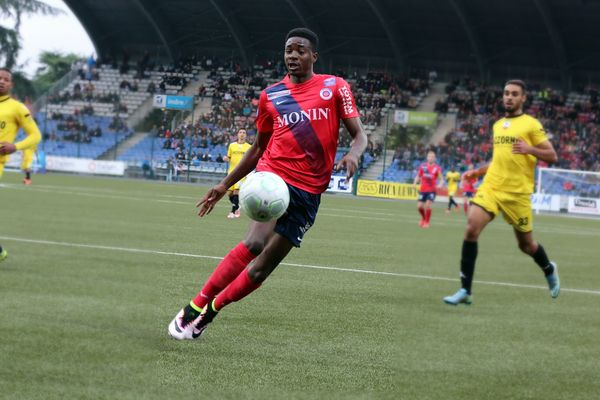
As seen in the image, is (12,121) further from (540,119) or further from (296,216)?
(540,119)

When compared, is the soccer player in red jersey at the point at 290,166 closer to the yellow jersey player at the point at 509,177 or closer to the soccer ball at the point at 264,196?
the soccer ball at the point at 264,196

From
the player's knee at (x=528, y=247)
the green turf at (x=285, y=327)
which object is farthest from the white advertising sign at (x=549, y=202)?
the player's knee at (x=528, y=247)

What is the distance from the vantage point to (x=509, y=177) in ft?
33.3

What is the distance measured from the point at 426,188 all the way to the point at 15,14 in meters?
30.5

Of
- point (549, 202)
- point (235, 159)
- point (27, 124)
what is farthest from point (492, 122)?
point (27, 124)

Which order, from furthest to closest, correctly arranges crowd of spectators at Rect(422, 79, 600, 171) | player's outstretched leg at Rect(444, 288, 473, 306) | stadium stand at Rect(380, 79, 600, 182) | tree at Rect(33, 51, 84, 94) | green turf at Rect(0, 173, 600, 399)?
1. tree at Rect(33, 51, 84, 94)
2. crowd of spectators at Rect(422, 79, 600, 171)
3. stadium stand at Rect(380, 79, 600, 182)
4. player's outstretched leg at Rect(444, 288, 473, 306)
5. green turf at Rect(0, 173, 600, 399)

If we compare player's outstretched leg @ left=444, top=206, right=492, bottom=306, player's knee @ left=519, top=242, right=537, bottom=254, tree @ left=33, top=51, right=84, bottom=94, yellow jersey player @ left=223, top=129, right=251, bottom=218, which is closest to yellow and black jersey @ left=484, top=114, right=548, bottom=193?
player's outstretched leg @ left=444, top=206, right=492, bottom=306

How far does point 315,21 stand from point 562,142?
16.8 m

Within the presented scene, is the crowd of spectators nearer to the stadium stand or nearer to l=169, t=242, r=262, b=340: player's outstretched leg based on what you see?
the stadium stand

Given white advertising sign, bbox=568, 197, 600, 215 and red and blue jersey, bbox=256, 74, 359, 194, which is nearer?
red and blue jersey, bbox=256, 74, 359, 194

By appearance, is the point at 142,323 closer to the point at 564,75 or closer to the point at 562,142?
the point at 562,142

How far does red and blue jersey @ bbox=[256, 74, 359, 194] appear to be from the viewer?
641 cm

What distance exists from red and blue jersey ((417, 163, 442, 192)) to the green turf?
33.0 ft

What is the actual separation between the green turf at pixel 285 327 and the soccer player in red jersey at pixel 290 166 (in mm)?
319
